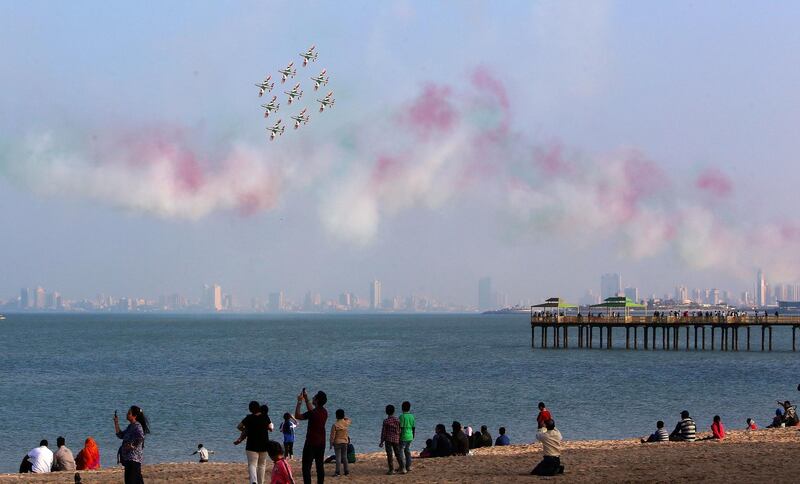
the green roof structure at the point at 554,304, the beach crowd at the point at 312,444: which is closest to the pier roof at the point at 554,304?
the green roof structure at the point at 554,304

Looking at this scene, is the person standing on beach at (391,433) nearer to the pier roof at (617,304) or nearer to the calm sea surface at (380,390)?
the calm sea surface at (380,390)

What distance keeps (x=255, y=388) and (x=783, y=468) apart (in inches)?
2029

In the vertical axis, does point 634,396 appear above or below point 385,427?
below

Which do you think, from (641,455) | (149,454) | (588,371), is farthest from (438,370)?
(641,455)

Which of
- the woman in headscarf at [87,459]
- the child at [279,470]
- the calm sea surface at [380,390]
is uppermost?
the child at [279,470]

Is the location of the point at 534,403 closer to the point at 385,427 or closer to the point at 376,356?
the point at 385,427

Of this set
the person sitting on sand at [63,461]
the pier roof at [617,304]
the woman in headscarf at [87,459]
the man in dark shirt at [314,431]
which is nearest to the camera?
the man in dark shirt at [314,431]

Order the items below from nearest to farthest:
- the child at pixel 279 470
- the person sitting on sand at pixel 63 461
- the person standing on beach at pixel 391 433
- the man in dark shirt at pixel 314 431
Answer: the child at pixel 279 470 < the man in dark shirt at pixel 314 431 < the person standing on beach at pixel 391 433 < the person sitting on sand at pixel 63 461

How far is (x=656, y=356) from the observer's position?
98.8 meters

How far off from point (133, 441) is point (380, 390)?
49.3 m

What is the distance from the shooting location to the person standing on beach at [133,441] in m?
17.8

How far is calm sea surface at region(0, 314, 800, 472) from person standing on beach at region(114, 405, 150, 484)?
771 inches

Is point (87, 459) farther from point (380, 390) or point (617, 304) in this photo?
point (617, 304)

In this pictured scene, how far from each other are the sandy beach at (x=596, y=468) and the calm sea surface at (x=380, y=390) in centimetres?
1318
